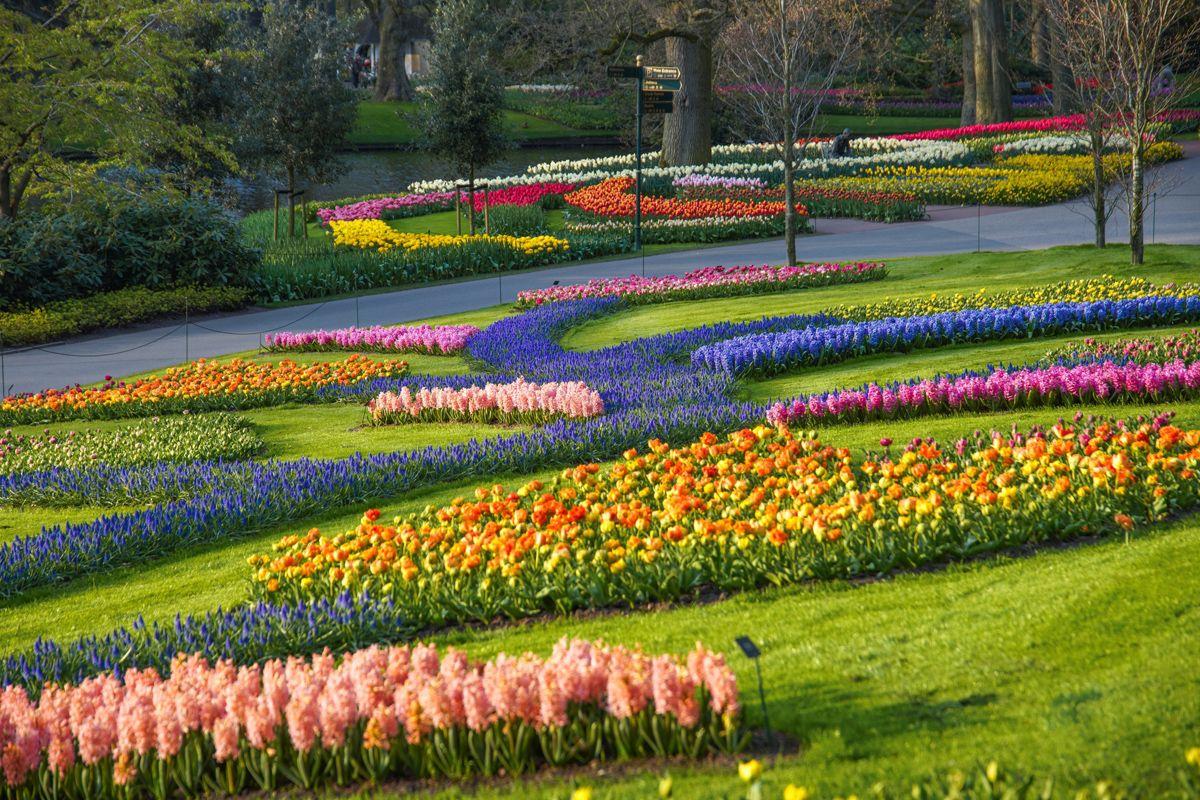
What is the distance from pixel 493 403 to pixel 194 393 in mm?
4078

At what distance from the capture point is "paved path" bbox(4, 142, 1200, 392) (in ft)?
57.4

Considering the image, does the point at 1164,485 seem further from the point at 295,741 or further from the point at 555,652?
the point at 295,741

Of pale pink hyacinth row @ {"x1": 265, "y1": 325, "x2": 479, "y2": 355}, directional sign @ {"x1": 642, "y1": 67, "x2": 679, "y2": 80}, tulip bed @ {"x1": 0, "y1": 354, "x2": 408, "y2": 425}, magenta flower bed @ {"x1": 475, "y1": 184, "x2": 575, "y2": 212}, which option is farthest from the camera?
magenta flower bed @ {"x1": 475, "y1": 184, "x2": 575, "y2": 212}

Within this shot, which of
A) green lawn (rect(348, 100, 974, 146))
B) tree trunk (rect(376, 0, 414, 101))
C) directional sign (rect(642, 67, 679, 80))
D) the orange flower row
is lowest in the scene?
the orange flower row

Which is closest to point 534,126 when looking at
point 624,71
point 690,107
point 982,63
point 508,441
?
point 982,63

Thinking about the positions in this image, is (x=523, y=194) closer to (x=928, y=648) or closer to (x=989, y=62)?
(x=989, y=62)

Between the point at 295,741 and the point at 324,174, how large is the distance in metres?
29.0

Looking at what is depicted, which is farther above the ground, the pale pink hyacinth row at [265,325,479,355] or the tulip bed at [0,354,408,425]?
the pale pink hyacinth row at [265,325,479,355]

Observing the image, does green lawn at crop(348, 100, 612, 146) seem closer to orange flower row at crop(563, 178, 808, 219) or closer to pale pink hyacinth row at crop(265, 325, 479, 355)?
orange flower row at crop(563, 178, 808, 219)

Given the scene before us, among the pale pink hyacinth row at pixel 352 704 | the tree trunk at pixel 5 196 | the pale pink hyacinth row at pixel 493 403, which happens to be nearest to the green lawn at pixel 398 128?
the tree trunk at pixel 5 196

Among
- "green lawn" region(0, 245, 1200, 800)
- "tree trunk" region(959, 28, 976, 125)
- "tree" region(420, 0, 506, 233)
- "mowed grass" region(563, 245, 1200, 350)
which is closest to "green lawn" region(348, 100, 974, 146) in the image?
"tree trunk" region(959, 28, 976, 125)

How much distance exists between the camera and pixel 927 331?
12.7 m

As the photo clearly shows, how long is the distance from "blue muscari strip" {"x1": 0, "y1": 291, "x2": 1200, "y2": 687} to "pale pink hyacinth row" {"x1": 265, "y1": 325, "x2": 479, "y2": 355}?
0.92m

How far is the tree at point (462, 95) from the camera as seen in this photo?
31.3 metres
